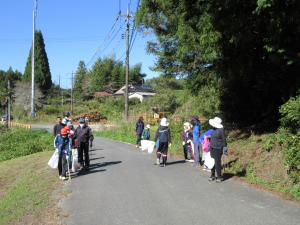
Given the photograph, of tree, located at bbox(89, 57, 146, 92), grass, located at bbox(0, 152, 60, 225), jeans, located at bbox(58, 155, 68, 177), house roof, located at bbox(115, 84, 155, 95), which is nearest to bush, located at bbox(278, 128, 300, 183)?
grass, located at bbox(0, 152, 60, 225)

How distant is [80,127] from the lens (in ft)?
53.3

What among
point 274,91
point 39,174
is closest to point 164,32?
point 274,91

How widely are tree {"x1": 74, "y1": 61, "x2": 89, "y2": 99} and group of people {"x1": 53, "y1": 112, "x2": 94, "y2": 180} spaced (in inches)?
3182

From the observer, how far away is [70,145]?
14.7 metres

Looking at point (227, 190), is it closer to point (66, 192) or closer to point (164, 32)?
point (66, 192)

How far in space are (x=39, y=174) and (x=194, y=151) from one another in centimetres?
568

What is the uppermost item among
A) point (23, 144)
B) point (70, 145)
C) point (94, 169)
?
point (70, 145)

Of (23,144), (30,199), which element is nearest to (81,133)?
(30,199)

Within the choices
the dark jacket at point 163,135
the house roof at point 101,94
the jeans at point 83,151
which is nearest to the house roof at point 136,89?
the house roof at point 101,94

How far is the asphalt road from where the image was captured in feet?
29.9

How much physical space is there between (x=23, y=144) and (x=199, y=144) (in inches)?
755

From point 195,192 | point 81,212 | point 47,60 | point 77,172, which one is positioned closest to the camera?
point 81,212

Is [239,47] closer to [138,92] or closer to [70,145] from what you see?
[70,145]

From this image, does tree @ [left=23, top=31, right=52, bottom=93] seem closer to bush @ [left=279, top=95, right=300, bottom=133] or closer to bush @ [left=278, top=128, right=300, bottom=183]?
bush @ [left=279, top=95, right=300, bottom=133]
